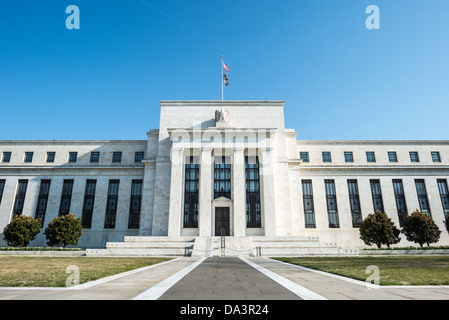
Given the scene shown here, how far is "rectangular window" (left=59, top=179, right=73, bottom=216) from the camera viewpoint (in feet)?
128

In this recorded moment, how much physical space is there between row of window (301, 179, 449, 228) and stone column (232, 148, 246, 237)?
35.0 ft

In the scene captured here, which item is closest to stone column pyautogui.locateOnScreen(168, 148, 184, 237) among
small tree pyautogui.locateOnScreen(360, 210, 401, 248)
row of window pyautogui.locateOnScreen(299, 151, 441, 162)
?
row of window pyautogui.locateOnScreen(299, 151, 441, 162)

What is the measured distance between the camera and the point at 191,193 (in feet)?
118

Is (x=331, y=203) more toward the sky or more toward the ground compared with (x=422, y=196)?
more toward the ground

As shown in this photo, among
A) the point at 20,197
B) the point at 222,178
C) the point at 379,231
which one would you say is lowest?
the point at 379,231

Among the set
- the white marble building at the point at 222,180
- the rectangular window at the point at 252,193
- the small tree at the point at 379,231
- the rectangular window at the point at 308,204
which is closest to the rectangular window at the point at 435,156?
the white marble building at the point at 222,180

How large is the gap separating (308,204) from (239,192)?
38.4 ft

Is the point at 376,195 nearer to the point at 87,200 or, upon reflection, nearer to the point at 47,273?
the point at 47,273

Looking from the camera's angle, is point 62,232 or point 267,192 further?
point 267,192

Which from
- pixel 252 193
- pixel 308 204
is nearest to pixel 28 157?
pixel 252 193

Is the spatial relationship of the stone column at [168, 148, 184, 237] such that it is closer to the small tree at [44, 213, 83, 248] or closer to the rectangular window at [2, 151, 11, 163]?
the small tree at [44, 213, 83, 248]

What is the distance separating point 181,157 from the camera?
118ft

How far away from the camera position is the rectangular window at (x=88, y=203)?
38516 mm
